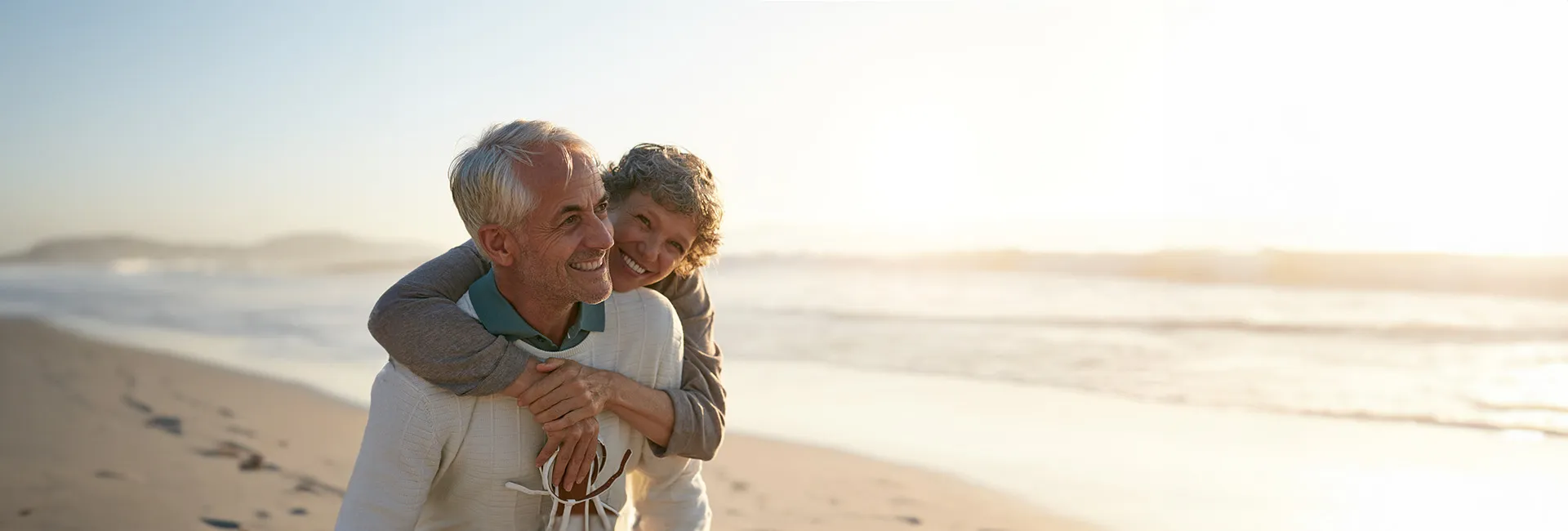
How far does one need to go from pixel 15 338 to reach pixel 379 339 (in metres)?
11.4

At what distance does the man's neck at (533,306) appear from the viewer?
2.24 m

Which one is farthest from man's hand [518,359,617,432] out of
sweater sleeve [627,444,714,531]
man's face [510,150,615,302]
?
sweater sleeve [627,444,714,531]

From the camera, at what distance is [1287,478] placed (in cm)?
565

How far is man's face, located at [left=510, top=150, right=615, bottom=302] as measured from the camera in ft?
6.89

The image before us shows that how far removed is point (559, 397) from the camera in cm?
216

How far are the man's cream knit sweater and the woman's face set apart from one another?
278mm

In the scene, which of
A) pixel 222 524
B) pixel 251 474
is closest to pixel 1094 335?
pixel 251 474

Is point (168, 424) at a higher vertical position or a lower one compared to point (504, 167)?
lower

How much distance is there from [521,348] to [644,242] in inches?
24.6

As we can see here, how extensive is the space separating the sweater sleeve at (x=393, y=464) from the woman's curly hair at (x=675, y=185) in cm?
88

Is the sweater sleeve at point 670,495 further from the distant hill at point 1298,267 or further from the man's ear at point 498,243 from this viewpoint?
the distant hill at point 1298,267

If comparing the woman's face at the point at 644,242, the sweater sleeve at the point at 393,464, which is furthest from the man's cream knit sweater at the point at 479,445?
the woman's face at the point at 644,242

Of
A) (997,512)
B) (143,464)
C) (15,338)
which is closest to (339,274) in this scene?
(15,338)

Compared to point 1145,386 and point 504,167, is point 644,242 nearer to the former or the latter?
point 504,167
